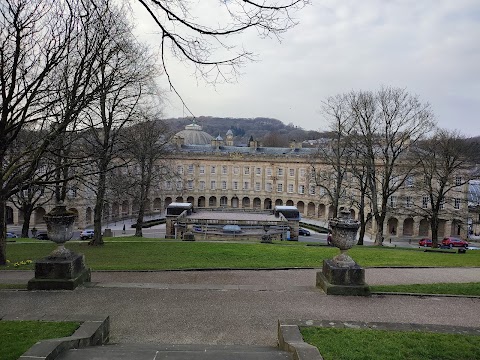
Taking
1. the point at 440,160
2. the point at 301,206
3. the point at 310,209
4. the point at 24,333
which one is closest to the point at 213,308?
the point at 24,333

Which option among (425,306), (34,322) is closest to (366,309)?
(425,306)

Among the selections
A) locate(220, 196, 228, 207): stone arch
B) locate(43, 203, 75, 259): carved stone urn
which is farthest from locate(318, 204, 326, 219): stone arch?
locate(43, 203, 75, 259): carved stone urn

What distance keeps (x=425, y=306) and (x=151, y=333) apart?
5968 millimetres

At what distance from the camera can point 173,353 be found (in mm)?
5254

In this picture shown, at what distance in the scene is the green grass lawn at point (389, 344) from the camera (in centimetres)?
544

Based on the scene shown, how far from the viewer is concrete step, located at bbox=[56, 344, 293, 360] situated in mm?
5047

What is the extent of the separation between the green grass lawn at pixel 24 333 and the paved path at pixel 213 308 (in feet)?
1.82

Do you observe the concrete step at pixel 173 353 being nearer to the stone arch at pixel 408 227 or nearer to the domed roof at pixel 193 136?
the stone arch at pixel 408 227

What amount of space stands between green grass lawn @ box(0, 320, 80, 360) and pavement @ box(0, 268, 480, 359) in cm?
44

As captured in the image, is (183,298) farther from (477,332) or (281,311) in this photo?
(477,332)

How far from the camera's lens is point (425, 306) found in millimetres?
8500

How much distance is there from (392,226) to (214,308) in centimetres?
4495

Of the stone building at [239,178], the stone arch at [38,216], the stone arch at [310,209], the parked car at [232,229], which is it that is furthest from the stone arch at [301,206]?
the stone arch at [38,216]

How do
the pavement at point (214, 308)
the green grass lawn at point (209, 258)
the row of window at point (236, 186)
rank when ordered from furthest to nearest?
the row of window at point (236, 186), the green grass lawn at point (209, 258), the pavement at point (214, 308)
